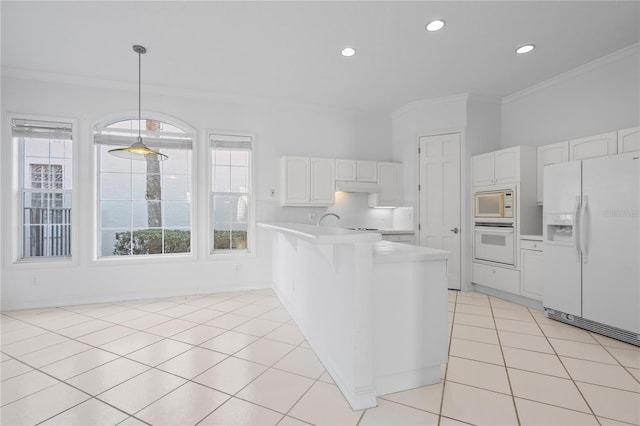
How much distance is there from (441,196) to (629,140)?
214 centimetres

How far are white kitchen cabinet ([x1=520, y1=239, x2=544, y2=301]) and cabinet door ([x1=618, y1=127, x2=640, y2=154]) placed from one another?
123cm

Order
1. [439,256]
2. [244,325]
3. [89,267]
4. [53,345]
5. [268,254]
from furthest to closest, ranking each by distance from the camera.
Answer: [268,254]
[89,267]
[244,325]
[53,345]
[439,256]

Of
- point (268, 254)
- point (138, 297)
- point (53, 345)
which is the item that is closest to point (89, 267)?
point (138, 297)

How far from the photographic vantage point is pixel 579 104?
3742 millimetres

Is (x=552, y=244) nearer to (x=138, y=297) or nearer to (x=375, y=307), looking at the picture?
(x=375, y=307)

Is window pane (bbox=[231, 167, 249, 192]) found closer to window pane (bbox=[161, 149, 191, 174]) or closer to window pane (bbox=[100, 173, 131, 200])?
window pane (bbox=[161, 149, 191, 174])

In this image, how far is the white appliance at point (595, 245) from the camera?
8.66ft

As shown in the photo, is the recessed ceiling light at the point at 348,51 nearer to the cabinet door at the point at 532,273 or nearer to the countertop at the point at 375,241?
the countertop at the point at 375,241

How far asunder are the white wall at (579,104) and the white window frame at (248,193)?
3962 mm

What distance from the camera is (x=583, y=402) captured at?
1837 mm

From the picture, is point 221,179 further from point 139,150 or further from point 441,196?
point 441,196

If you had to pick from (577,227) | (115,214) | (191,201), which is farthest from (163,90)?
(577,227)

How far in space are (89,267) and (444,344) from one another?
433 cm

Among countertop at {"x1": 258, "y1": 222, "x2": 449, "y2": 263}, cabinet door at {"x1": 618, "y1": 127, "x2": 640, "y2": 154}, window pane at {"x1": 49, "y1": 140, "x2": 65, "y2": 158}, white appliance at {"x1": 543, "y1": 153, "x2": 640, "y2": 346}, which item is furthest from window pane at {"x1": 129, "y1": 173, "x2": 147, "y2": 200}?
cabinet door at {"x1": 618, "y1": 127, "x2": 640, "y2": 154}
